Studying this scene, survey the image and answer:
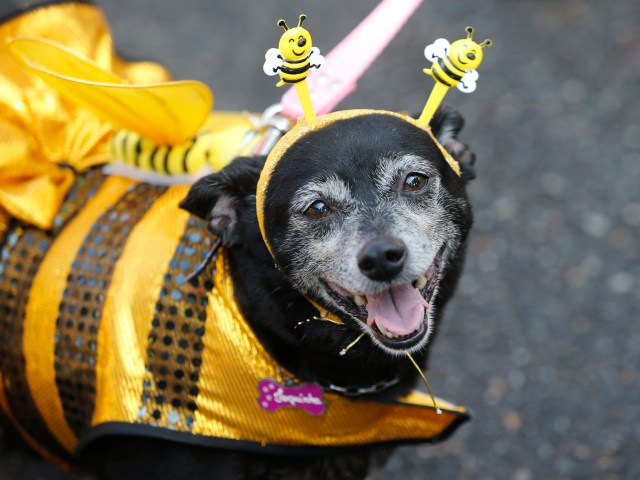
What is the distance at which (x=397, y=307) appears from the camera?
6.52 ft

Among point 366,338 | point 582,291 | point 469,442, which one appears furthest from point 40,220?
point 582,291

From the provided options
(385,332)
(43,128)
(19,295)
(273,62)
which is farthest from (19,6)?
(385,332)

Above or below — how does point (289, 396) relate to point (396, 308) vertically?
below

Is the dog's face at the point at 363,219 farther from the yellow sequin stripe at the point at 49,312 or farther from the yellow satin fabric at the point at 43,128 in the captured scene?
the yellow satin fabric at the point at 43,128

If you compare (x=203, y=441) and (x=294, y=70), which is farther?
(x=203, y=441)

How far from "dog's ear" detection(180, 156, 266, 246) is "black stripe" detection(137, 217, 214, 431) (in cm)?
13

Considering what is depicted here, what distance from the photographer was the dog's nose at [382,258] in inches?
73.2

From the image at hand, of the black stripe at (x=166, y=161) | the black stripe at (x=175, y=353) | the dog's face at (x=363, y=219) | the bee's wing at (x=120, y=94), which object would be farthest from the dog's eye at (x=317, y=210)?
the black stripe at (x=166, y=161)

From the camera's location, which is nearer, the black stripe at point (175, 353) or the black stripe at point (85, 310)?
the black stripe at point (175, 353)

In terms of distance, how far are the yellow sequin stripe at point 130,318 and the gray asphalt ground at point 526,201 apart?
13.9 inches

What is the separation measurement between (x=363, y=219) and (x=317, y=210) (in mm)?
129

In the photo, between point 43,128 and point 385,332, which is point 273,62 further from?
point 43,128

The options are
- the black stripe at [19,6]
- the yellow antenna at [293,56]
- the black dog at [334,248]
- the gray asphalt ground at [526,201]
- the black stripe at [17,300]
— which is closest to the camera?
the yellow antenna at [293,56]

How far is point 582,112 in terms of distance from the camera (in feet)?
13.9
